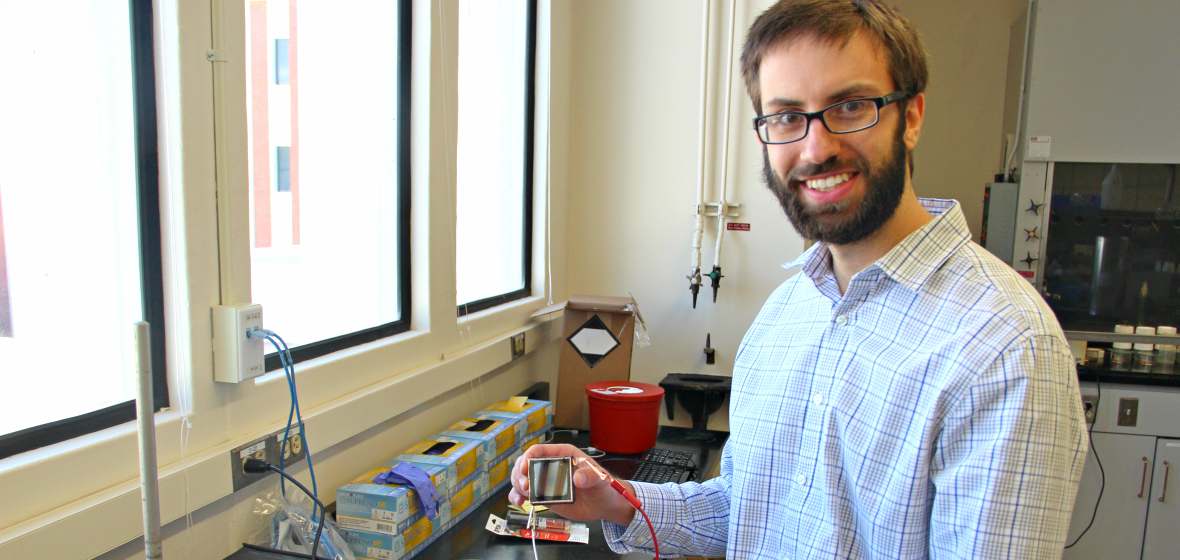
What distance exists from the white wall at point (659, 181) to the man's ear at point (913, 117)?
1.82 m

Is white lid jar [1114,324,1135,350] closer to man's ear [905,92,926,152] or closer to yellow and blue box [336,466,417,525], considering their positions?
man's ear [905,92,926,152]

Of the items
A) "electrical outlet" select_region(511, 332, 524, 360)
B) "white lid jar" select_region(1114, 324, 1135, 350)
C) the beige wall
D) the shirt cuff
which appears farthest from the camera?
the beige wall

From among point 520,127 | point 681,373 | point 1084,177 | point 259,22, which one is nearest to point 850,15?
point 259,22

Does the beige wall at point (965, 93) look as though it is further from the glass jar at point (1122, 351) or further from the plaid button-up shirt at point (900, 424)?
the plaid button-up shirt at point (900, 424)

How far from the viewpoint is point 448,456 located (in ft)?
5.59

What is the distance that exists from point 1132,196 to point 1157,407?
87 cm

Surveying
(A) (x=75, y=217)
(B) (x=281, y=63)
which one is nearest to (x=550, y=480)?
(A) (x=75, y=217)

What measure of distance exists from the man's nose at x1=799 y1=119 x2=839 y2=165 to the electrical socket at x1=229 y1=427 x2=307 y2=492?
1.08 metres

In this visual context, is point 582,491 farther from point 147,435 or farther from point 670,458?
point 670,458

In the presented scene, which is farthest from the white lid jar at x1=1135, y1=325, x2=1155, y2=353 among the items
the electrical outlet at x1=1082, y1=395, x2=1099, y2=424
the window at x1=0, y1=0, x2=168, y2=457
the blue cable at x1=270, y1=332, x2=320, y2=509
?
the window at x1=0, y1=0, x2=168, y2=457

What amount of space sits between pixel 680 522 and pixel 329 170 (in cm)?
121

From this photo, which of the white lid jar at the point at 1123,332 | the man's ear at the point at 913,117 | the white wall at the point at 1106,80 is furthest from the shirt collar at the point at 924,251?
the white lid jar at the point at 1123,332

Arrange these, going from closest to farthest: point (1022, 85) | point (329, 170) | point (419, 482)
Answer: point (419, 482)
point (329, 170)
point (1022, 85)

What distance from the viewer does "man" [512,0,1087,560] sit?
818mm
